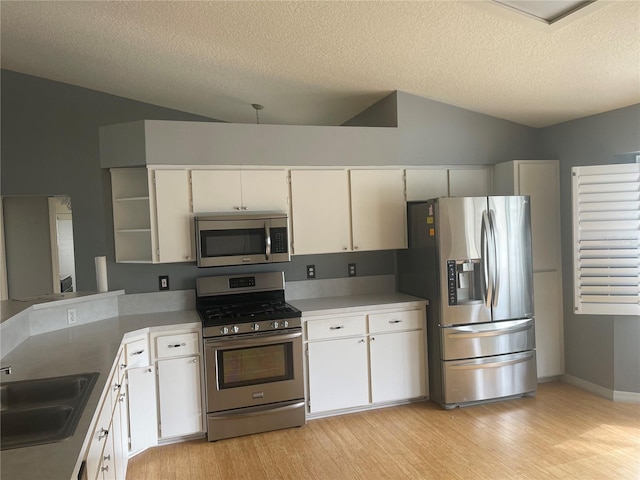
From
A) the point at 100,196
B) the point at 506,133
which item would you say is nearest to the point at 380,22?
the point at 506,133

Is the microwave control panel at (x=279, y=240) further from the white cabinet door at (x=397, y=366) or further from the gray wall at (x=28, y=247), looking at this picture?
the gray wall at (x=28, y=247)

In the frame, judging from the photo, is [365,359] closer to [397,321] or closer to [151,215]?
[397,321]

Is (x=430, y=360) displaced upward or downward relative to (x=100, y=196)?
downward

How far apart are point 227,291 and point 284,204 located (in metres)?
0.88

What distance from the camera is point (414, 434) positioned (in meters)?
3.35

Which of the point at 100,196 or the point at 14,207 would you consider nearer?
the point at 14,207

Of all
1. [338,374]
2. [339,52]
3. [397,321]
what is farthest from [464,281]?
[339,52]

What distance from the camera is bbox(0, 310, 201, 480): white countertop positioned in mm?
1335

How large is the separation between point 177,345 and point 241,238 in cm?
94

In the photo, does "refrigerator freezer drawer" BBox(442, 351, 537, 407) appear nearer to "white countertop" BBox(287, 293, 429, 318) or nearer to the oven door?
"white countertop" BBox(287, 293, 429, 318)

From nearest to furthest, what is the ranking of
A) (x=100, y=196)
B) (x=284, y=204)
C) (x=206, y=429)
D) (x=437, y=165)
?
(x=206, y=429), (x=284, y=204), (x=437, y=165), (x=100, y=196)

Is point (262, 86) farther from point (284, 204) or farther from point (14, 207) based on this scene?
point (14, 207)

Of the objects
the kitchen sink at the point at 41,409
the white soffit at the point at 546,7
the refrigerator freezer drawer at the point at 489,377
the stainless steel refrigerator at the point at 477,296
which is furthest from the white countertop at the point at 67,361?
the white soffit at the point at 546,7

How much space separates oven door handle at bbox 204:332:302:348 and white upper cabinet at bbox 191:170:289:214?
3.36 feet
